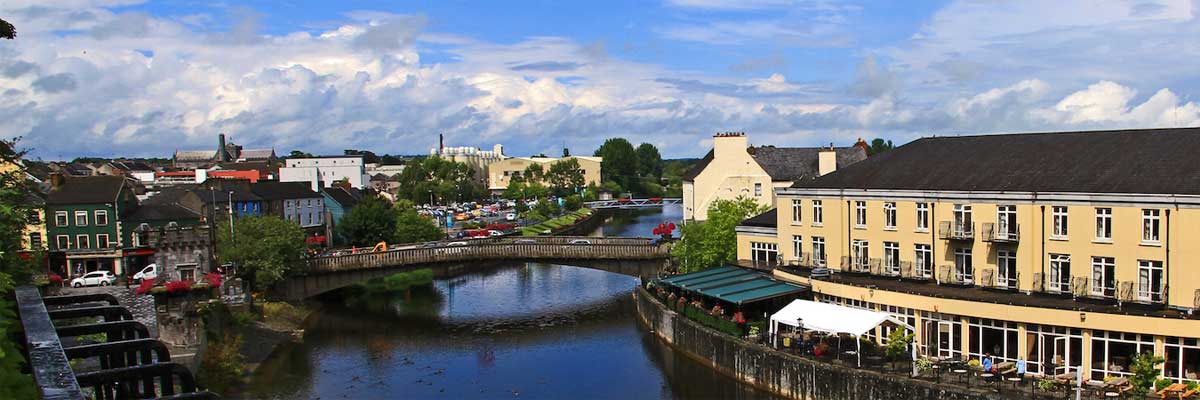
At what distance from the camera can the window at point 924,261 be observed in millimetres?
39156

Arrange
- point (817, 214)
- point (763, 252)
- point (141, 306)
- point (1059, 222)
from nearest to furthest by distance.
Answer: point (1059, 222) → point (141, 306) → point (817, 214) → point (763, 252)

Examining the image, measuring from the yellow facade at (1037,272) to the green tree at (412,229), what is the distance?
148 ft

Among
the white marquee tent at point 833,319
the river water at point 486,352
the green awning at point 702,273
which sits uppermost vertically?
the green awning at point 702,273

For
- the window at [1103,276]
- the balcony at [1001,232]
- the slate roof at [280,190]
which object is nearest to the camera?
the window at [1103,276]

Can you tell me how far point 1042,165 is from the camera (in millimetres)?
37094

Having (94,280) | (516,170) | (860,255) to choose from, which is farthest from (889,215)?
(516,170)

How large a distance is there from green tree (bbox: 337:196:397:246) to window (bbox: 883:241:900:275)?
48430 millimetres

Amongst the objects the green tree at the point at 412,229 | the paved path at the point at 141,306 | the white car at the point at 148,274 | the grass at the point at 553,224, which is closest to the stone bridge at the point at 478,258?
the white car at the point at 148,274

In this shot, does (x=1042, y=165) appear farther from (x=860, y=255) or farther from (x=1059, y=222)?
(x=860, y=255)

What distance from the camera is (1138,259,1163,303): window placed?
104 ft

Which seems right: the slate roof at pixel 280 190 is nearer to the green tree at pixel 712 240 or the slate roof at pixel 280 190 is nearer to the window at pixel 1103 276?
the green tree at pixel 712 240

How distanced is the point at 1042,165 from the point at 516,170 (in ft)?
497

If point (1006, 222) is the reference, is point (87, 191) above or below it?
above

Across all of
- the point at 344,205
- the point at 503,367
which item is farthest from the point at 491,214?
the point at 503,367
